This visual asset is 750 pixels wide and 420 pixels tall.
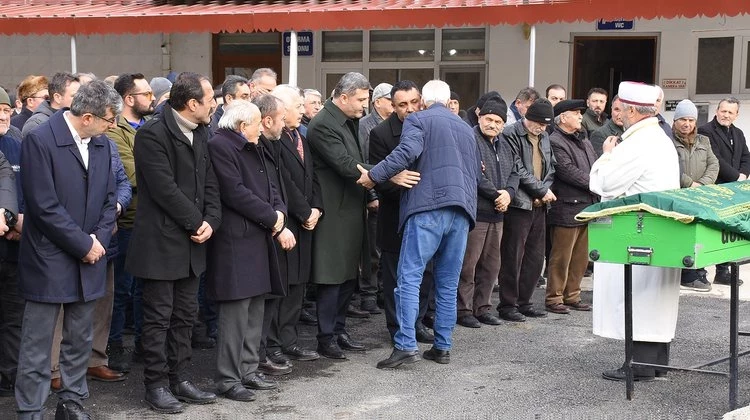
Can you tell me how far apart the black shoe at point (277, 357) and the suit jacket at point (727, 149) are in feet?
18.9

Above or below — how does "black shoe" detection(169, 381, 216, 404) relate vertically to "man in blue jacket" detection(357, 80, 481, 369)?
below

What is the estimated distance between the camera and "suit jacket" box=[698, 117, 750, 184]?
410 inches

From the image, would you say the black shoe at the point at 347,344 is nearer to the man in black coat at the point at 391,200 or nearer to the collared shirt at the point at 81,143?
the man in black coat at the point at 391,200

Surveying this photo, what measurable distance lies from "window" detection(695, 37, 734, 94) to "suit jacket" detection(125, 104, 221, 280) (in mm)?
9309

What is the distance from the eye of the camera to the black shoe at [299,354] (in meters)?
6.98

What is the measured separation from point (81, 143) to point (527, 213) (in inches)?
164

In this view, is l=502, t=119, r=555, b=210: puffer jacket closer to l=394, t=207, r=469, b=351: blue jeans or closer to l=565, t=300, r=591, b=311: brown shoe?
l=565, t=300, r=591, b=311: brown shoe

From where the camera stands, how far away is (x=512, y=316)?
838 centimetres

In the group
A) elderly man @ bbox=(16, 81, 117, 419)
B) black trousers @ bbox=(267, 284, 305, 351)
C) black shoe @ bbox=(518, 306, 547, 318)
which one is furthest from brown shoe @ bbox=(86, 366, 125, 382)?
black shoe @ bbox=(518, 306, 547, 318)

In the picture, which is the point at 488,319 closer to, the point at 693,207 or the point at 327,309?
the point at 327,309

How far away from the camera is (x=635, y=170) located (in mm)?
6461

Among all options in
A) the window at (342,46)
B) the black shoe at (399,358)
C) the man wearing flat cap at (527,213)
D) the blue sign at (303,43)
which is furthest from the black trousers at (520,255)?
the blue sign at (303,43)

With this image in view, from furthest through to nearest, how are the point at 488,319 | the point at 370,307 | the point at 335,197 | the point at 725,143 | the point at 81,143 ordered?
the point at 725,143 → the point at 370,307 → the point at 488,319 → the point at 335,197 → the point at 81,143

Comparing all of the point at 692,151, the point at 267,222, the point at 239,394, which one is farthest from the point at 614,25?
the point at 239,394
